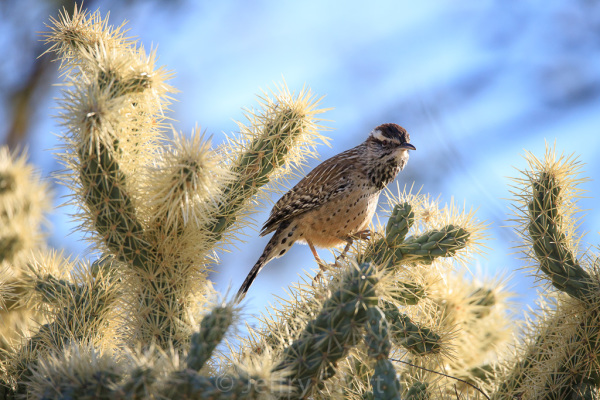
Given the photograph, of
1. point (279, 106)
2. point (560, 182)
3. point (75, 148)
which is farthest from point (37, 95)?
point (560, 182)

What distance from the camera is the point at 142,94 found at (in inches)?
59.9

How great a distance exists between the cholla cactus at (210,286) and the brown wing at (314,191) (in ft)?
1.91

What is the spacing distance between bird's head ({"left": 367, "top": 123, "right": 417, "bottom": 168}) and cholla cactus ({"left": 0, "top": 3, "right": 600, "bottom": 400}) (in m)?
0.78

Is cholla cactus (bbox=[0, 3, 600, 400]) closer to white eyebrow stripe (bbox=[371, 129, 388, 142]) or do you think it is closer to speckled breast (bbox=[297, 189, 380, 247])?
speckled breast (bbox=[297, 189, 380, 247])

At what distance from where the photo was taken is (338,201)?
8.41ft

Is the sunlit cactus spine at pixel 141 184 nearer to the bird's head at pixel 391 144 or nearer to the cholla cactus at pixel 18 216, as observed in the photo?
the cholla cactus at pixel 18 216

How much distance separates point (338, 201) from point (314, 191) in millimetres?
128

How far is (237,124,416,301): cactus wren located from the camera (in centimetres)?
255

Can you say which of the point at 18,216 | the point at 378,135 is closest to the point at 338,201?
the point at 378,135

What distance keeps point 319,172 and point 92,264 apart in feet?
4.21

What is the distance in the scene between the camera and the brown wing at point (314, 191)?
2549 millimetres

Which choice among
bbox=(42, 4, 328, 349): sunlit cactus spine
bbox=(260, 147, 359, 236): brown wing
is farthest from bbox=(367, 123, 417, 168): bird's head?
bbox=(42, 4, 328, 349): sunlit cactus spine

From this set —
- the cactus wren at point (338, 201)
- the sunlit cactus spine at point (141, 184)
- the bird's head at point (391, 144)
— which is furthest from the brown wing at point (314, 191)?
the sunlit cactus spine at point (141, 184)

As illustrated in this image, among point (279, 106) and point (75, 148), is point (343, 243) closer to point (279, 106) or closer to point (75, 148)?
point (279, 106)
